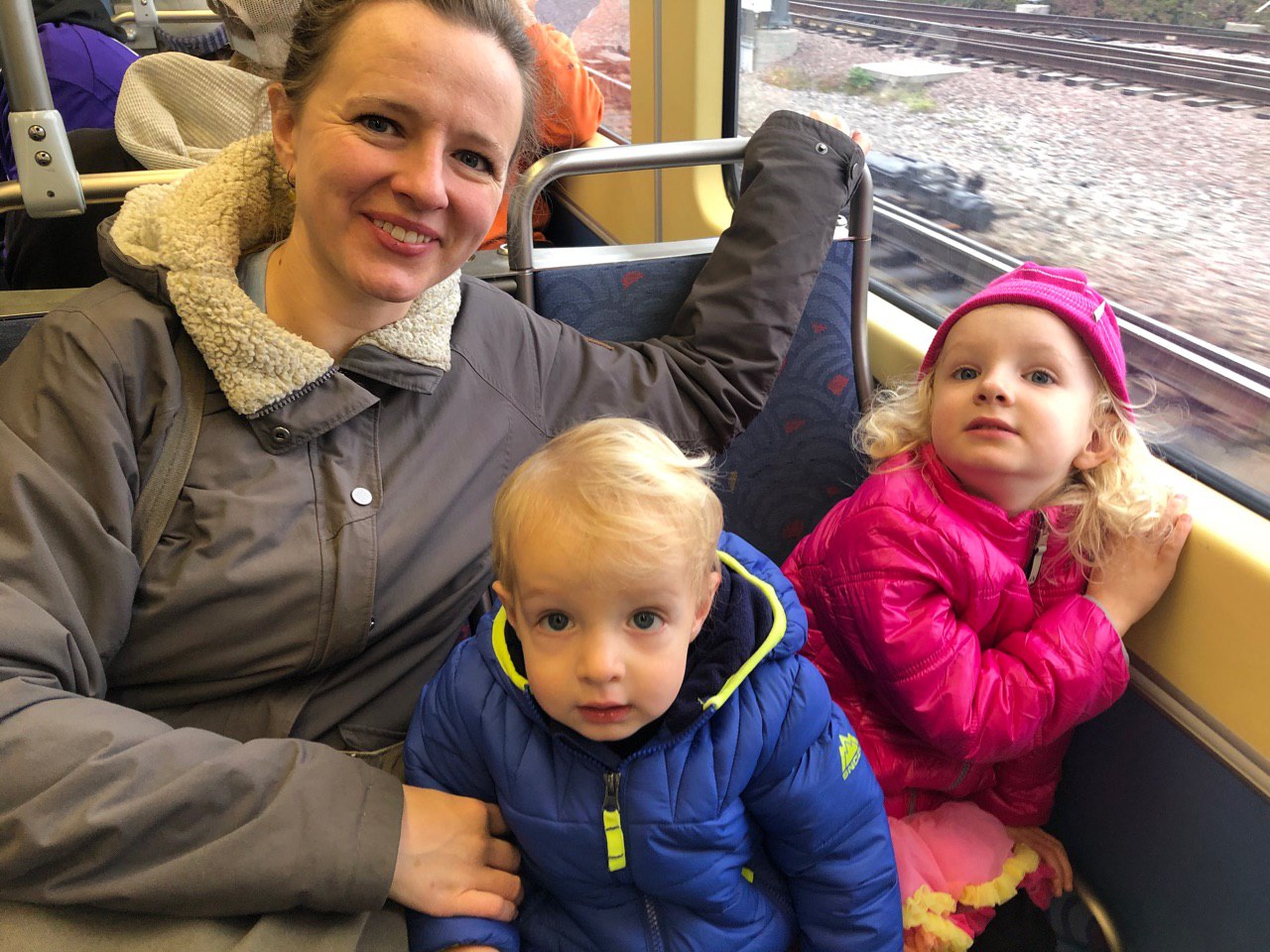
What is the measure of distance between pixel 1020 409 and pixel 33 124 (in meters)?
1.44

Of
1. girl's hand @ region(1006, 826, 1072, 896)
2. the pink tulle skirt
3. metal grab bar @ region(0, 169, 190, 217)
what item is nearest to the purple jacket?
metal grab bar @ region(0, 169, 190, 217)

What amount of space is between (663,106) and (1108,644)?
2156mm

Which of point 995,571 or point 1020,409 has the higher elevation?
point 1020,409

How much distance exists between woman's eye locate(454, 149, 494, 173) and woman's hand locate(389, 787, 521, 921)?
0.82 metres

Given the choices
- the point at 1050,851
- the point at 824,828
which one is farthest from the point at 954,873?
the point at 824,828

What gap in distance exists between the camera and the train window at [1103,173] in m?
1.54

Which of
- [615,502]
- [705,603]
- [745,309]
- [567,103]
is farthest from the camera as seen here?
[567,103]

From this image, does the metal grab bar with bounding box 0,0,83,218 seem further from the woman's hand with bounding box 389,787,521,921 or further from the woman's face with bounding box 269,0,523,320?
the woman's hand with bounding box 389,787,521,921

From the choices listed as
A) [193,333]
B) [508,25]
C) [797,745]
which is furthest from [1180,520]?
[193,333]

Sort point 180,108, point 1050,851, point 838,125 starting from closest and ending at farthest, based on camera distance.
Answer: point 1050,851 → point 838,125 → point 180,108

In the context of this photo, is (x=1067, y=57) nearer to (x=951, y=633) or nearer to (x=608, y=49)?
(x=951, y=633)

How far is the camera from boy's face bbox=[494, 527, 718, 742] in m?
1.03

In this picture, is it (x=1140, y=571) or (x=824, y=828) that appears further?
(x=1140, y=571)

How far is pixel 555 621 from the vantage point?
108cm
